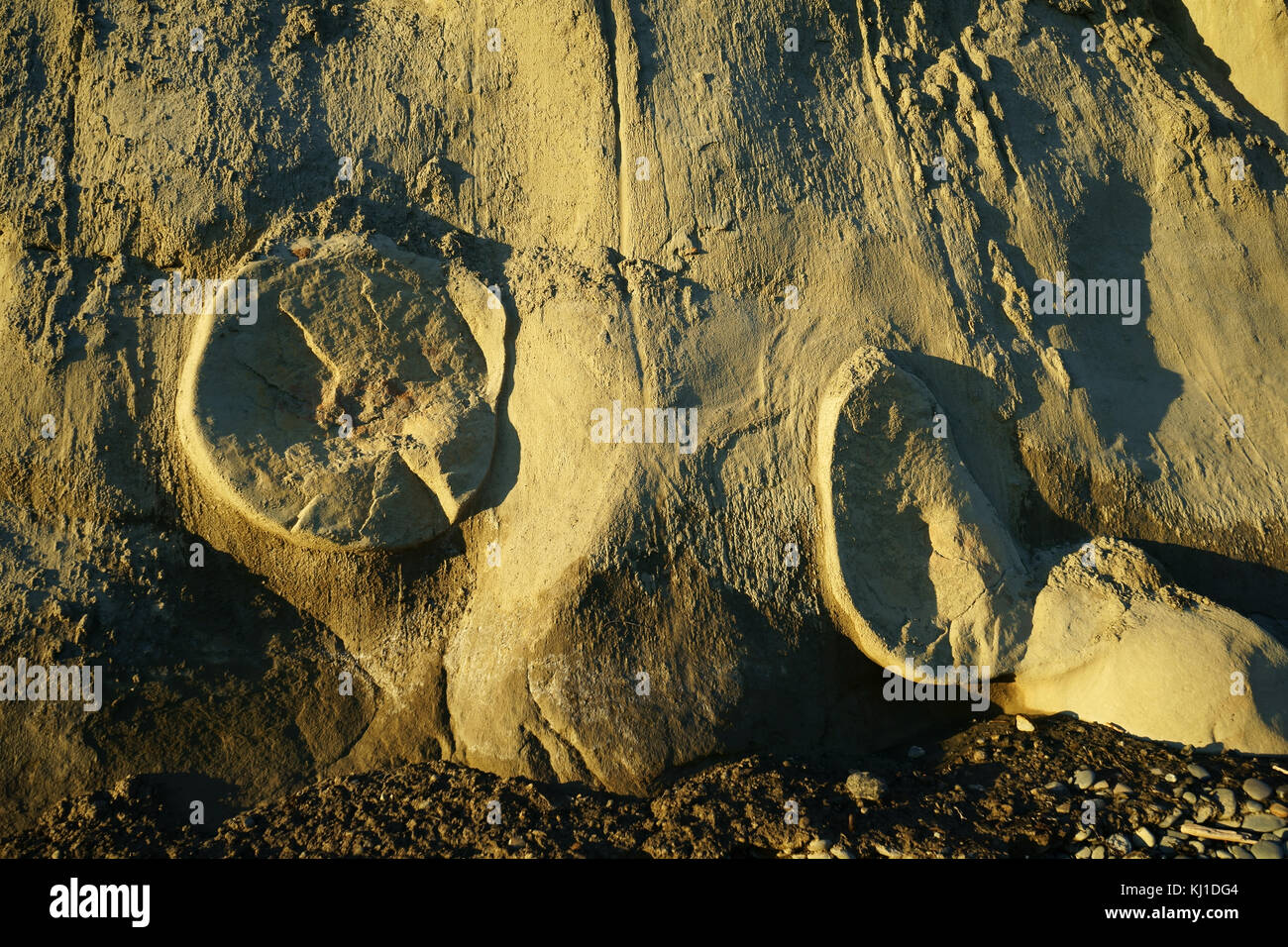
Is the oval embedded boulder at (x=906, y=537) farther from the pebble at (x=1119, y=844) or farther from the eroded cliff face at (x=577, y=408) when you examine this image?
the pebble at (x=1119, y=844)

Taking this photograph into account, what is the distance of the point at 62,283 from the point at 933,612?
3.61m

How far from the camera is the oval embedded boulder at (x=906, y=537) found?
4.00 metres

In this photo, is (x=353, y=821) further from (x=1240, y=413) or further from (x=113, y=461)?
(x=1240, y=413)

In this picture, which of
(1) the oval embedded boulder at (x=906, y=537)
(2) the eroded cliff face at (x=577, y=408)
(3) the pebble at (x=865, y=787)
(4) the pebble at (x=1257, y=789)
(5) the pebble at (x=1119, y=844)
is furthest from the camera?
(1) the oval embedded boulder at (x=906, y=537)

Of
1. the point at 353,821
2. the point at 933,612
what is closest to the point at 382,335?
the point at 353,821

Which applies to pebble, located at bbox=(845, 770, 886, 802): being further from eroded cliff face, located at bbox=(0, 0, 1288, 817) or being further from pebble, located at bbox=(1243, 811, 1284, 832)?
pebble, located at bbox=(1243, 811, 1284, 832)

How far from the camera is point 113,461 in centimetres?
399

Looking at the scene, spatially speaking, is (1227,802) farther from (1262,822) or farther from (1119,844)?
(1119,844)

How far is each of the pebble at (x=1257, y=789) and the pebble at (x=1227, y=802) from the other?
2.1 inches

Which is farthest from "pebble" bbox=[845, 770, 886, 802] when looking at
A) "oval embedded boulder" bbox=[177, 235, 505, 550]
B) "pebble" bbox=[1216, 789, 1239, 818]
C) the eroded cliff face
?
"oval embedded boulder" bbox=[177, 235, 505, 550]

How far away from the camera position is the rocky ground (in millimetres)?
3287

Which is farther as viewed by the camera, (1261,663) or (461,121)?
(461,121)

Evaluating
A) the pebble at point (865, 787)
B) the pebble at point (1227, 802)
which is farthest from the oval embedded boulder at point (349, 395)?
the pebble at point (1227, 802)

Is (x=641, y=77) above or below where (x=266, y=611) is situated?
above
